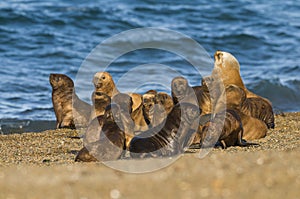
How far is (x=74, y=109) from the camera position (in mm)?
9781

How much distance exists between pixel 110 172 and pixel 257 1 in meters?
21.1

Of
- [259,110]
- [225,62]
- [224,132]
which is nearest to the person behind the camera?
[224,132]

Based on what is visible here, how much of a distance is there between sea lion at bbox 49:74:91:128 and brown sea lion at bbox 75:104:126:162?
4.81ft

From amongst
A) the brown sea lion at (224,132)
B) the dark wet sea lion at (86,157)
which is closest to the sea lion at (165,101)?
the brown sea lion at (224,132)

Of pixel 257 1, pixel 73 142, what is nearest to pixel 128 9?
pixel 257 1

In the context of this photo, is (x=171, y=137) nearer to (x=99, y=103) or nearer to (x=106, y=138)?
(x=106, y=138)

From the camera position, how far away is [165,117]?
26.9 feet

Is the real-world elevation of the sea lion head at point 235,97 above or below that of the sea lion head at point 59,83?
above

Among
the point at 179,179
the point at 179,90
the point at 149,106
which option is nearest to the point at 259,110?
the point at 179,90

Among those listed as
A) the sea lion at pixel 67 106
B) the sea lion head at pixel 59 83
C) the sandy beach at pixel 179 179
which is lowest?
the sea lion at pixel 67 106

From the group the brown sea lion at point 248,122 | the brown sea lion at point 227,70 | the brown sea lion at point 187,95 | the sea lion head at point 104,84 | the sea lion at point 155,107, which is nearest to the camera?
the sea lion at point 155,107

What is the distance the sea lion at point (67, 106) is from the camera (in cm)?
955

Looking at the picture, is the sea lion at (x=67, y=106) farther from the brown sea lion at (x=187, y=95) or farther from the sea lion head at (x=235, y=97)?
the sea lion head at (x=235, y=97)

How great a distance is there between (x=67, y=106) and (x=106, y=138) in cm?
297
